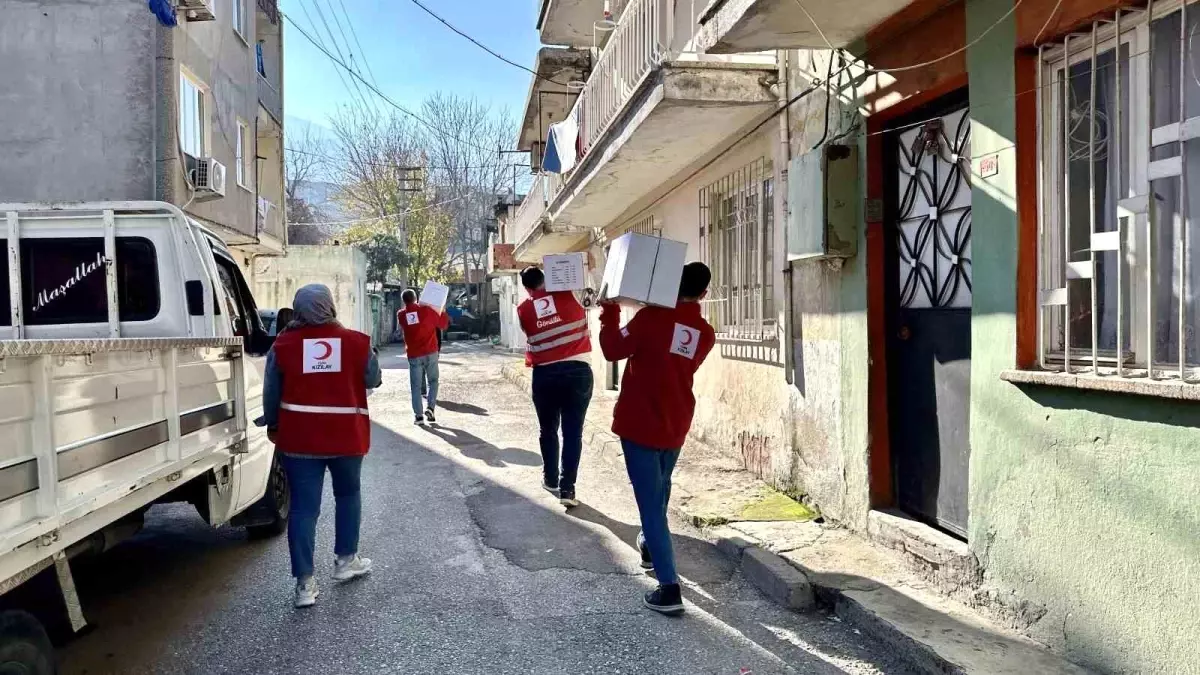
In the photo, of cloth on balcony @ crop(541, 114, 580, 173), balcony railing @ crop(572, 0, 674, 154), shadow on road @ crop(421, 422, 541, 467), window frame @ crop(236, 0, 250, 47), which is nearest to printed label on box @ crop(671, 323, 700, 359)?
balcony railing @ crop(572, 0, 674, 154)

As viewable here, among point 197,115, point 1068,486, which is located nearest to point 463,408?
point 197,115

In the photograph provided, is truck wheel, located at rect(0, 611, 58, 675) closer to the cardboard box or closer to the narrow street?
the narrow street

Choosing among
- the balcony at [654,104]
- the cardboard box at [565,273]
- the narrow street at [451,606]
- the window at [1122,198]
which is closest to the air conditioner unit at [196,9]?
the balcony at [654,104]

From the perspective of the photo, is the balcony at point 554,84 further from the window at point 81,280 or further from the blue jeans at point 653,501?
the blue jeans at point 653,501

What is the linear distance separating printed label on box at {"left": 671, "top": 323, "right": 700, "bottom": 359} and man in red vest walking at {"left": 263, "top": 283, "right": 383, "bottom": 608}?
1.59m

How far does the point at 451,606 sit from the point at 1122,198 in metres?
3.49

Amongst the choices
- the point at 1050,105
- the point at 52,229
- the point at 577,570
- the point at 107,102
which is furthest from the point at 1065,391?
the point at 107,102

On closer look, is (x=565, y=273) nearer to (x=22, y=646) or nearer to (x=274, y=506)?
(x=274, y=506)

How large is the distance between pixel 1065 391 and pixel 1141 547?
2.12 ft

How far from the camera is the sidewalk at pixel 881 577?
3361mm

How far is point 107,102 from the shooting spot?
11734 millimetres

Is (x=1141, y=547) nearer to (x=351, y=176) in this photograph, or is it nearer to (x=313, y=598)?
(x=313, y=598)

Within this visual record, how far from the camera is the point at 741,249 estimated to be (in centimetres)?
722

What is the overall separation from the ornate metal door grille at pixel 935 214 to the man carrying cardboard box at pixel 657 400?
1326 mm
